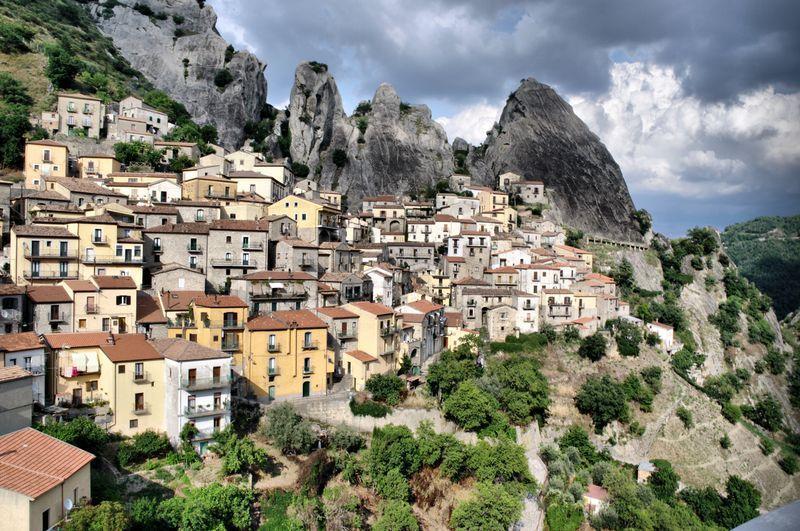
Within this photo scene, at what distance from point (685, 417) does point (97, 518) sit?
5079 cm

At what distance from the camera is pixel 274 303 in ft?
138

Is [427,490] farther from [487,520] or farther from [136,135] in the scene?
[136,135]

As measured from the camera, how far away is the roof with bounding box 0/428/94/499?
64.9 ft

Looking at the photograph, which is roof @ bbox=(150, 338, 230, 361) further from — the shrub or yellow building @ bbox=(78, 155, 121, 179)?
the shrub

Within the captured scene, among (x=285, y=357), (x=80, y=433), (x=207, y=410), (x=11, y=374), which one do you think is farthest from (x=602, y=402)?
(x=11, y=374)

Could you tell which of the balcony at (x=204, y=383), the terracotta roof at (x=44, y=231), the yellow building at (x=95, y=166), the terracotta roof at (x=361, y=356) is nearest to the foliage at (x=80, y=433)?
the balcony at (x=204, y=383)

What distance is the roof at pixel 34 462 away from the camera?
64.9 feet

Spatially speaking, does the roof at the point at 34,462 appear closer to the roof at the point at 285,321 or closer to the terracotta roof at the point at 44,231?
the roof at the point at 285,321

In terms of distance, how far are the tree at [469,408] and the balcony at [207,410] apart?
15686 millimetres

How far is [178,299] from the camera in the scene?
3897 cm

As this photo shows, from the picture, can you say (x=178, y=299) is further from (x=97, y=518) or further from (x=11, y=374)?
(x=97, y=518)

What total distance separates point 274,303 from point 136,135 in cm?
4064

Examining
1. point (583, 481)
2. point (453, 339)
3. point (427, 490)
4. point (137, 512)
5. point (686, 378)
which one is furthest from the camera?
point (686, 378)

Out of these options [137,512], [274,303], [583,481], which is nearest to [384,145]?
[274,303]
